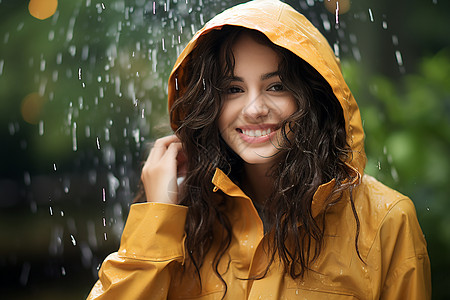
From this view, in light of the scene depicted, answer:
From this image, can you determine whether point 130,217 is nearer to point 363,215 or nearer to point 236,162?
point 236,162

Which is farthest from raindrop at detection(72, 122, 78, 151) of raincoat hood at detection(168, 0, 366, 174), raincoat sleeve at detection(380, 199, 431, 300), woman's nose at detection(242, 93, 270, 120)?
raincoat sleeve at detection(380, 199, 431, 300)

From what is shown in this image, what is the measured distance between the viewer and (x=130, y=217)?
177 cm

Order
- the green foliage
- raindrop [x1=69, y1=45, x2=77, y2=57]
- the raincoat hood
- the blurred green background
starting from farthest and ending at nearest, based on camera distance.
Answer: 1. raindrop [x1=69, y1=45, x2=77, y2=57]
2. the blurred green background
3. the green foliage
4. the raincoat hood

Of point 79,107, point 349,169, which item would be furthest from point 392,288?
point 79,107

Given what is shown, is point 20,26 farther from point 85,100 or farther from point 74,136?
point 74,136

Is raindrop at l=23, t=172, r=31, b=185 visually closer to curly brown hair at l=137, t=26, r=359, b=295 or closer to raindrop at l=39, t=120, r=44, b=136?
raindrop at l=39, t=120, r=44, b=136

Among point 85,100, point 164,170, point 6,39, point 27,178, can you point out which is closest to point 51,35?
point 6,39

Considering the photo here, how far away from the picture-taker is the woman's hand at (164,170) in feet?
5.93

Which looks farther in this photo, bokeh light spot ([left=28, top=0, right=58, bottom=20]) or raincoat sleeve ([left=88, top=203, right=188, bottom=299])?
bokeh light spot ([left=28, top=0, right=58, bottom=20])

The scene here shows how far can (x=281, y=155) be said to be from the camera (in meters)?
1.75

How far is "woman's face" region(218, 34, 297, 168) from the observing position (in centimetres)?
165

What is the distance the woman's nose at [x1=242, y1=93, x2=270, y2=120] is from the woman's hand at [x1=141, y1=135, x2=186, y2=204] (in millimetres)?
388

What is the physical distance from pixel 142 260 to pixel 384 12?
2070mm

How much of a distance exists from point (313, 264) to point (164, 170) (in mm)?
636
